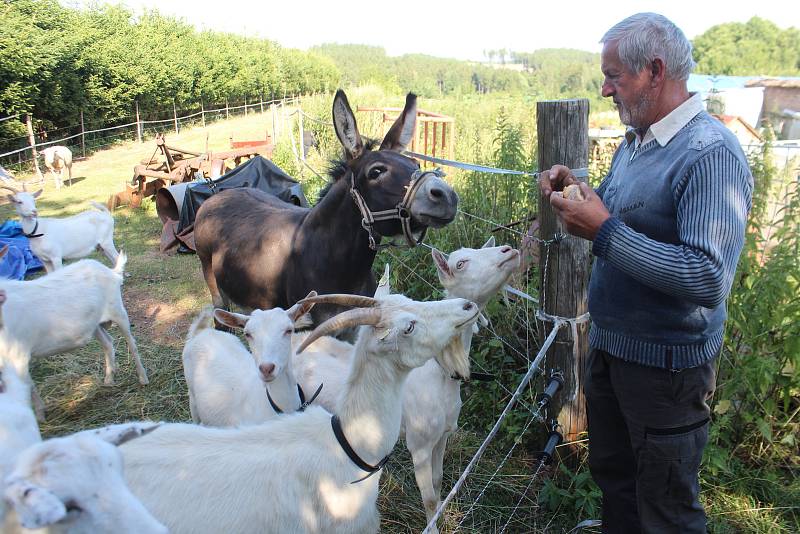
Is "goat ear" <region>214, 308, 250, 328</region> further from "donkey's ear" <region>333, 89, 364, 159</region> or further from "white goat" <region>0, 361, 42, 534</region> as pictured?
"donkey's ear" <region>333, 89, 364, 159</region>

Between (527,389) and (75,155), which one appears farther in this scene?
(75,155)

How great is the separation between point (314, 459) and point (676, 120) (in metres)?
2.10

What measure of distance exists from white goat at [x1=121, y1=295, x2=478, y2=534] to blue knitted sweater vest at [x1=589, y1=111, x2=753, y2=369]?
26.7 inches

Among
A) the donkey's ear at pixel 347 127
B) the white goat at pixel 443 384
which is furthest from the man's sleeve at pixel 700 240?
the donkey's ear at pixel 347 127

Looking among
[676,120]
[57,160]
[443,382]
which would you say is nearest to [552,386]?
[443,382]

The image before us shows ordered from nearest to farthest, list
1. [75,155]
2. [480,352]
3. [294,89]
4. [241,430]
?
[241,430]
[480,352]
[75,155]
[294,89]

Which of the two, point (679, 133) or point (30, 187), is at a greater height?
point (679, 133)

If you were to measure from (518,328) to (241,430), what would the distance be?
290 cm

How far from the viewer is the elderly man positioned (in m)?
1.75

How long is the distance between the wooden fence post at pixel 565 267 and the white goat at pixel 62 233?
27.3 feet

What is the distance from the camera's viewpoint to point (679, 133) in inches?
Answer: 77.0

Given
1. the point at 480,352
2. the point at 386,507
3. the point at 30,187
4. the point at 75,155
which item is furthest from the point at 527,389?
the point at 75,155

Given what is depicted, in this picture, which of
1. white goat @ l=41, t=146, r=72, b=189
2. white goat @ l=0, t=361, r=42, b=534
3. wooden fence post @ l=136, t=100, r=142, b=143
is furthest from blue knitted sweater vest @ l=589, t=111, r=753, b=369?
wooden fence post @ l=136, t=100, r=142, b=143

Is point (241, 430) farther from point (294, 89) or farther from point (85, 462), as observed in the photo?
point (294, 89)
